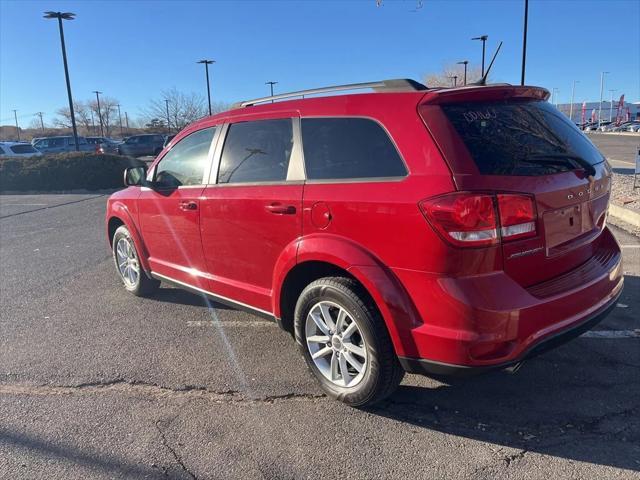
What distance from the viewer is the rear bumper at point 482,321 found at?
96.1 inches

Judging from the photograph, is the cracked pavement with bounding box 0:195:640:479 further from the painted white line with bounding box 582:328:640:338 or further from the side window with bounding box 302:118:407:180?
the side window with bounding box 302:118:407:180

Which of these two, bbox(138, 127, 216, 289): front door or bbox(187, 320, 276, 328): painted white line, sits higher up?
bbox(138, 127, 216, 289): front door

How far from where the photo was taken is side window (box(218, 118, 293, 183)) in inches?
136

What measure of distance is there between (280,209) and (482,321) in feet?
4.80

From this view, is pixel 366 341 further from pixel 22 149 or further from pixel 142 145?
pixel 142 145

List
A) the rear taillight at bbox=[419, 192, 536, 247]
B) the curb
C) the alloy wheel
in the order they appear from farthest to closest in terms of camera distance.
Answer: the curb < the alloy wheel < the rear taillight at bbox=[419, 192, 536, 247]

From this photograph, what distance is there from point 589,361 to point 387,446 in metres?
1.77

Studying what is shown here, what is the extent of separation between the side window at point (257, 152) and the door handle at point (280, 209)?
20 cm

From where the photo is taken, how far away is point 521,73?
984 inches

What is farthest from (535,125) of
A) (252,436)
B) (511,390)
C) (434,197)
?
(252,436)

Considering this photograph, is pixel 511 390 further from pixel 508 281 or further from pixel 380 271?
pixel 380 271

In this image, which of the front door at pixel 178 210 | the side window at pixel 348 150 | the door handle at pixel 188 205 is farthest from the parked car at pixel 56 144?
the side window at pixel 348 150

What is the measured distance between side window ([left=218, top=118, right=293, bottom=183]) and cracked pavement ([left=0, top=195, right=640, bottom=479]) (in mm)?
1386

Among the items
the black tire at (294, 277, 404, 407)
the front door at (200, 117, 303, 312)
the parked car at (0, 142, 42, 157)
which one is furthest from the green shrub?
the black tire at (294, 277, 404, 407)
